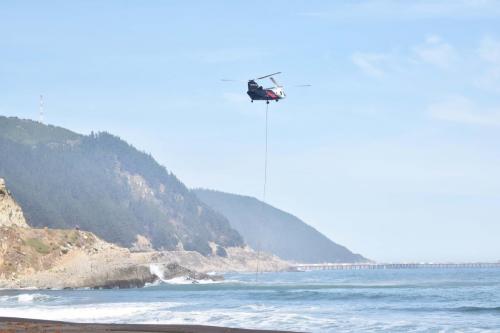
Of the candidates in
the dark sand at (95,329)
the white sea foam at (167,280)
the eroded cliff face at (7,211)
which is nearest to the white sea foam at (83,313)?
the dark sand at (95,329)

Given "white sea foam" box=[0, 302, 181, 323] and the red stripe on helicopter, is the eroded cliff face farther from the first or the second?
the red stripe on helicopter

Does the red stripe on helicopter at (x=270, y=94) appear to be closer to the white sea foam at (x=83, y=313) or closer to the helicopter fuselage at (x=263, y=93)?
the helicopter fuselage at (x=263, y=93)

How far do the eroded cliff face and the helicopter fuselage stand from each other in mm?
59896

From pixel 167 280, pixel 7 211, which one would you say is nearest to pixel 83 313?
pixel 7 211

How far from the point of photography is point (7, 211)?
11281 centimetres

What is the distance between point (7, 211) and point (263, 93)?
6415 centimetres

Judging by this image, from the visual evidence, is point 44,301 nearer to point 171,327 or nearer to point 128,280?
point 171,327

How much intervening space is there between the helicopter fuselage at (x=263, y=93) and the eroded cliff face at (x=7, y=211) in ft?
197

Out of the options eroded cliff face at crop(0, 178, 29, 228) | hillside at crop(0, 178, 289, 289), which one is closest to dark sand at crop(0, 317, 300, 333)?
hillside at crop(0, 178, 289, 289)

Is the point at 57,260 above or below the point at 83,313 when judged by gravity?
above

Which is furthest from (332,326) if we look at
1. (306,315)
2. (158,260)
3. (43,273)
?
(158,260)

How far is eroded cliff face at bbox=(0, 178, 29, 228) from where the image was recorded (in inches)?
4350

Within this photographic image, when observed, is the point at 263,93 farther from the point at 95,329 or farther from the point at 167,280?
the point at 167,280

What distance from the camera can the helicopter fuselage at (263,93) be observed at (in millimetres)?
57000
